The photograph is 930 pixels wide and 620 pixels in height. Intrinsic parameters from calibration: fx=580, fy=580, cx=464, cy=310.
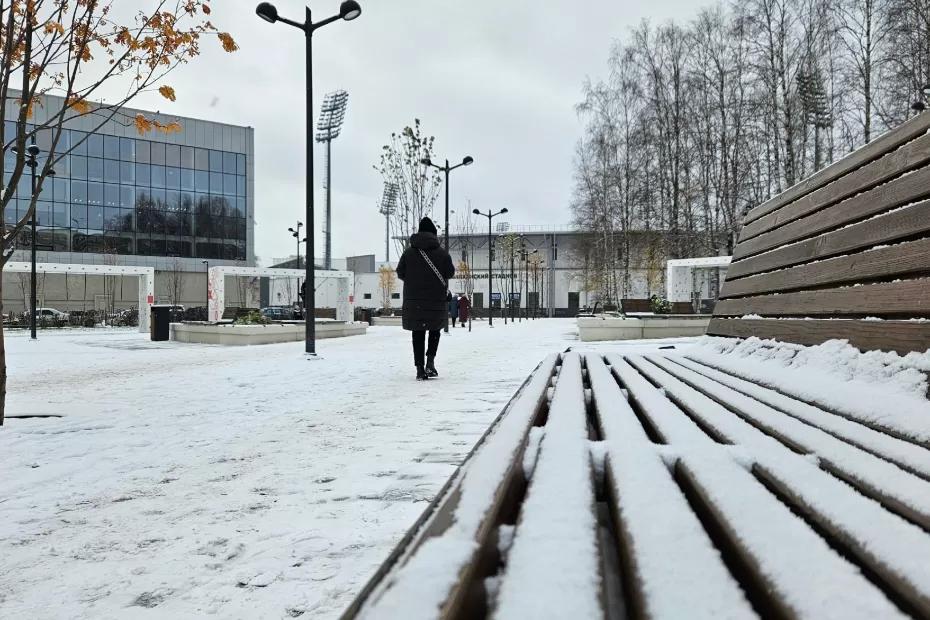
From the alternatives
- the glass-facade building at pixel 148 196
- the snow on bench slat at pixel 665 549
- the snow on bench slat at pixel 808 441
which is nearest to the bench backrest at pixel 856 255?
the snow on bench slat at pixel 808 441

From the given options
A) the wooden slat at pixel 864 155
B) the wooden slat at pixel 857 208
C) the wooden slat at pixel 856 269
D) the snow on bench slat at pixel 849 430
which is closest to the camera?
the snow on bench slat at pixel 849 430

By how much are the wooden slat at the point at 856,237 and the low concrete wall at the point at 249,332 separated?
13.7m

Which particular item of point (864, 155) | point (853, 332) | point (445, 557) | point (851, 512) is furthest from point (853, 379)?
point (445, 557)

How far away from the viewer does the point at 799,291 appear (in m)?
3.25

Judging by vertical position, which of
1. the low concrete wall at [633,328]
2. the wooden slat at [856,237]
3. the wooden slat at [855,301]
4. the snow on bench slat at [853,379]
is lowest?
the low concrete wall at [633,328]

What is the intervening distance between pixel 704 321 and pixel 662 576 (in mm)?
16947

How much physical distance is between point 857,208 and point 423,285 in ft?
15.1

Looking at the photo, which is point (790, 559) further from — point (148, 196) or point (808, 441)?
point (148, 196)

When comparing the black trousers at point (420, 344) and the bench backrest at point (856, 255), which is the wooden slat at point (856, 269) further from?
the black trousers at point (420, 344)

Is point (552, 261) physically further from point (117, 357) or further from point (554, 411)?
point (554, 411)

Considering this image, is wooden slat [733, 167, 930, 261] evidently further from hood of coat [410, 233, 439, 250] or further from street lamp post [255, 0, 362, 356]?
street lamp post [255, 0, 362, 356]

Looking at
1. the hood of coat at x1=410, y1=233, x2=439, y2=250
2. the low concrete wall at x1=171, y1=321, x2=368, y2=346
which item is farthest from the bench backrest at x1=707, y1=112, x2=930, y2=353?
the low concrete wall at x1=171, y1=321, x2=368, y2=346

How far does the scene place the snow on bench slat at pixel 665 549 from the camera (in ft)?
2.37

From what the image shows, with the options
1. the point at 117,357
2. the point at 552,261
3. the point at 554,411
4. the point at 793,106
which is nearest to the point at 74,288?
the point at 117,357
